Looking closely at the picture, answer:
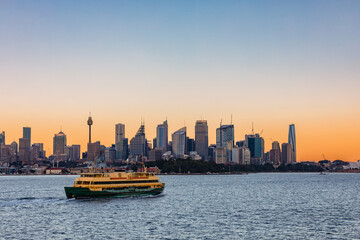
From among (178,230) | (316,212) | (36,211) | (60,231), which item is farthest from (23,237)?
(316,212)

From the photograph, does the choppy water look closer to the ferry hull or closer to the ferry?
the ferry hull

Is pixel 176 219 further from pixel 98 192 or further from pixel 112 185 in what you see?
pixel 112 185

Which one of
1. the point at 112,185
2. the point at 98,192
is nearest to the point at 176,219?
the point at 98,192

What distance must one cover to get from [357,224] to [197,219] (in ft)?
86.7

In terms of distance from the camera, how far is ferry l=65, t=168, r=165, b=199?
112 m

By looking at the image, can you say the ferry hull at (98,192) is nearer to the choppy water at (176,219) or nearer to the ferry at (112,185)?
the ferry at (112,185)

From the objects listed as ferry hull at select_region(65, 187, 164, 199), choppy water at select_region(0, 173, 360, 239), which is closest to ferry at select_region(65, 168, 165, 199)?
ferry hull at select_region(65, 187, 164, 199)

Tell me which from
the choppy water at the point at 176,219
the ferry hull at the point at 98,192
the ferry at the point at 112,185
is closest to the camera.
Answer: the choppy water at the point at 176,219

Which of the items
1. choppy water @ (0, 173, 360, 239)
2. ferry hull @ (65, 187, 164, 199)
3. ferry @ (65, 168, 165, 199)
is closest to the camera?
choppy water @ (0, 173, 360, 239)

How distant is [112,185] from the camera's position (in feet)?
383

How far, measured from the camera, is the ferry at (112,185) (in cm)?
11238

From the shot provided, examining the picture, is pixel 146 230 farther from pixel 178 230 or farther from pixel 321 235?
pixel 321 235

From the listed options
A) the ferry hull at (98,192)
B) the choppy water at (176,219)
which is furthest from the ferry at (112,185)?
the choppy water at (176,219)

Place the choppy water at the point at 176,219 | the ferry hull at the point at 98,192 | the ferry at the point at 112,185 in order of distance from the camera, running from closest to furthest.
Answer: the choppy water at the point at 176,219 → the ferry hull at the point at 98,192 → the ferry at the point at 112,185
